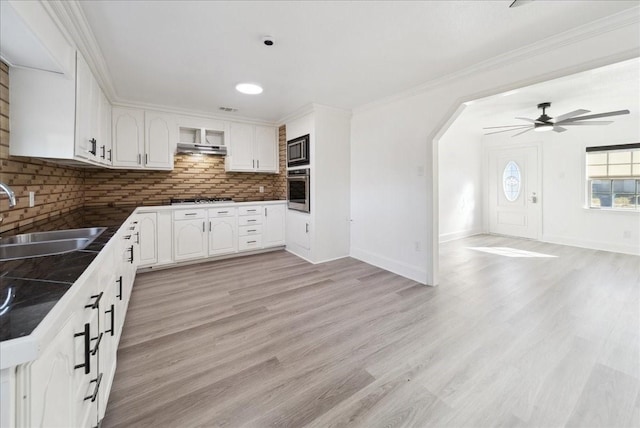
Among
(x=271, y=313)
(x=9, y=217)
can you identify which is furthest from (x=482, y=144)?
(x=9, y=217)

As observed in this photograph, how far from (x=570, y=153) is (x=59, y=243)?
7.60 m

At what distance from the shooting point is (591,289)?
3.11 metres

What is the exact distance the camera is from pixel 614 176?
4867 millimetres

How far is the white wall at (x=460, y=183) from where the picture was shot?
18.8 ft

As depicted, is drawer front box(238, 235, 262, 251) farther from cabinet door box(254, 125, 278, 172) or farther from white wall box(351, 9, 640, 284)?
white wall box(351, 9, 640, 284)

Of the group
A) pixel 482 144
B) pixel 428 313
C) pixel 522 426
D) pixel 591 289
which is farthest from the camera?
pixel 482 144

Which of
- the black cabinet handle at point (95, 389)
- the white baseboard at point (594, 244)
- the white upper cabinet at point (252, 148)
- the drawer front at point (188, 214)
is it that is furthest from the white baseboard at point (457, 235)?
the black cabinet handle at point (95, 389)

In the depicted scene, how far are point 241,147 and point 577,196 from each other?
21.3 feet

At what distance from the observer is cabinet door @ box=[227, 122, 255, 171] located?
4.63 meters

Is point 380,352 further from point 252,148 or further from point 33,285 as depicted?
point 252,148

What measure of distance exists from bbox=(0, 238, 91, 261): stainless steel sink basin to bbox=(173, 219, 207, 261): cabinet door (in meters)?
2.27

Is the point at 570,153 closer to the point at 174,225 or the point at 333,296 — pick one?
the point at 333,296

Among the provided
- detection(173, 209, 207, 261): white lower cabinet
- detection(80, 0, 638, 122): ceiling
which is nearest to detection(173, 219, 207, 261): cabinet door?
detection(173, 209, 207, 261): white lower cabinet

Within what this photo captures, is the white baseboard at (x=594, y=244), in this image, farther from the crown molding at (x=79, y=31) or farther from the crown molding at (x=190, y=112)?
the crown molding at (x=79, y=31)
